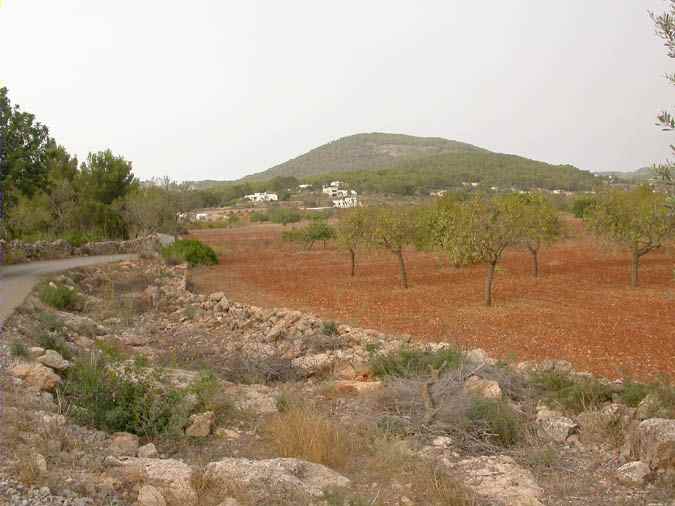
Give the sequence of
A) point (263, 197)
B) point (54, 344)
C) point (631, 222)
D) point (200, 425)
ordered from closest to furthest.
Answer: point (200, 425)
point (54, 344)
point (631, 222)
point (263, 197)

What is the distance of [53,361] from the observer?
8.11 metres

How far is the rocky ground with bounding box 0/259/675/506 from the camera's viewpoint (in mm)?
4883

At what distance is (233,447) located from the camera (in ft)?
20.9

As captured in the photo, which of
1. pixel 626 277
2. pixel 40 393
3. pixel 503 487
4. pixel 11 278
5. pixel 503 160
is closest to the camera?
pixel 503 487

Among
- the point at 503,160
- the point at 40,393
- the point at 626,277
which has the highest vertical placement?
the point at 503,160

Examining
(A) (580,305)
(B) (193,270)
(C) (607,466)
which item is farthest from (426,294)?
(C) (607,466)

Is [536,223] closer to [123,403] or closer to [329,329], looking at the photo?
[329,329]

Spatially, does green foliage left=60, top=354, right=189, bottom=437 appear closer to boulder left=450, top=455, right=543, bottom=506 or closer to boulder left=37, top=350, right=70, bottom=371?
boulder left=37, top=350, right=70, bottom=371

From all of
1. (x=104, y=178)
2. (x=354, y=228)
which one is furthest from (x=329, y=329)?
(x=104, y=178)

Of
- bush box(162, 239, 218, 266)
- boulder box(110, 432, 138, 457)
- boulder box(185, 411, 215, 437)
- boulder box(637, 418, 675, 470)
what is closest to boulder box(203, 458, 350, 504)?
boulder box(110, 432, 138, 457)

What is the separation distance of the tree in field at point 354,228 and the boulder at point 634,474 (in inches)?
857

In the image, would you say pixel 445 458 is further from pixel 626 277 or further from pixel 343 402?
pixel 626 277

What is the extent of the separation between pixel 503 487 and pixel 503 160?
4587 inches

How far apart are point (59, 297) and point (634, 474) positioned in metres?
14.5
